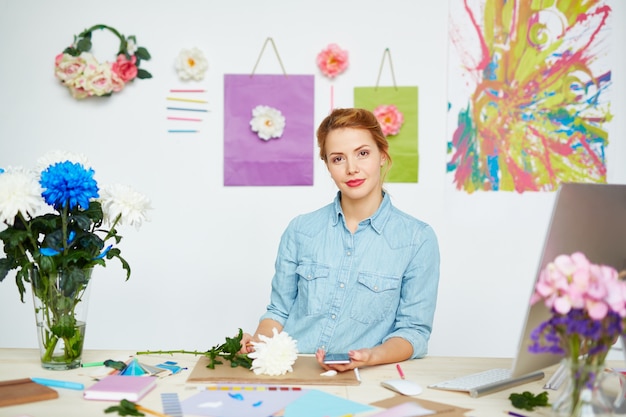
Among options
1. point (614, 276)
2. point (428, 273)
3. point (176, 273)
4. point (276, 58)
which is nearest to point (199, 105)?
point (276, 58)

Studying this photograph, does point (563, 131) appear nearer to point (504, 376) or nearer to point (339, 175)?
point (339, 175)

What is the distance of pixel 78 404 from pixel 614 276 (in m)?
0.95

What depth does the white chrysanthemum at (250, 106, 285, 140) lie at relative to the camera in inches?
111

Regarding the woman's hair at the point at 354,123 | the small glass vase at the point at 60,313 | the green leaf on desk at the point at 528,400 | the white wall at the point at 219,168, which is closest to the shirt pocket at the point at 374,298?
the woman's hair at the point at 354,123

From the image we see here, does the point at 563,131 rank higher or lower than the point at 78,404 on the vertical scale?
higher

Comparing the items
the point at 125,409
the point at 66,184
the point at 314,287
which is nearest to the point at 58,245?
the point at 66,184

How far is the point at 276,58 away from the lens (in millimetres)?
2863

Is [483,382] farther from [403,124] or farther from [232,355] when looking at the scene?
[403,124]

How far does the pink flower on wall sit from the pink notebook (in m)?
1.82

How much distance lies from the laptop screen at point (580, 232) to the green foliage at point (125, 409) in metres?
0.67

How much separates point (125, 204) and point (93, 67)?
1.63 metres

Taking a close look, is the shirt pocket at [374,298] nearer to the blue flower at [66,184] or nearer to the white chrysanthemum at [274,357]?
the white chrysanthemum at [274,357]

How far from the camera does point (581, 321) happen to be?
0.94m

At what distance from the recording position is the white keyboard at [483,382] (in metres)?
1.24
